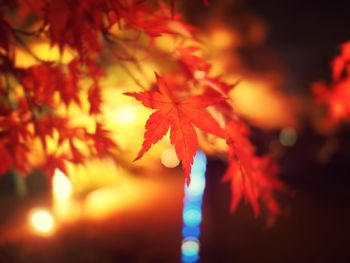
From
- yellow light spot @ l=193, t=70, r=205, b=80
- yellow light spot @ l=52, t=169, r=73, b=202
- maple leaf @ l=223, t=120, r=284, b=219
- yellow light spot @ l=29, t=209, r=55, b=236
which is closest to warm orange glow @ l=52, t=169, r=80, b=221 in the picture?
yellow light spot @ l=52, t=169, r=73, b=202

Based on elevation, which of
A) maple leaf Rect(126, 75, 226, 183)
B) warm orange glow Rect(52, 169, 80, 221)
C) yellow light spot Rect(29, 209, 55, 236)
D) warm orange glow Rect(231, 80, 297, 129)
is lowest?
maple leaf Rect(126, 75, 226, 183)

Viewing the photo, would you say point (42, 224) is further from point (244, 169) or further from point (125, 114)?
point (244, 169)

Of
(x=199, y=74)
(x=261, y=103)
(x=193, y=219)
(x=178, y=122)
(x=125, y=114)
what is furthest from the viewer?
(x=261, y=103)

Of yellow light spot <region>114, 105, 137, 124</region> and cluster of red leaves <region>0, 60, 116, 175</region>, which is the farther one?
yellow light spot <region>114, 105, 137, 124</region>

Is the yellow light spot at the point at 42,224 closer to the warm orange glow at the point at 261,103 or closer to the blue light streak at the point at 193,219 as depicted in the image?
the blue light streak at the point at 193,219

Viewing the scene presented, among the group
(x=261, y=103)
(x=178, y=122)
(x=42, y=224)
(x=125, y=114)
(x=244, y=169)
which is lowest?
(x=178, y=122)

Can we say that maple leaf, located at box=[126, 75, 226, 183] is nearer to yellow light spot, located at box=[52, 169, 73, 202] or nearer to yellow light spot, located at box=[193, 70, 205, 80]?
yellow light spot, located at box=[193, 70, 205, 80]

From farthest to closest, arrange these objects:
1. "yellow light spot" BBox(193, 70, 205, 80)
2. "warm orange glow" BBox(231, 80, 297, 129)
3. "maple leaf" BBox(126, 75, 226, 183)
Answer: "warm orange glow" BBox(231, 80, 297, 129) → "yellow light spot" BBox(193, 70, 205, 80) → "maple leaf" BBox(126, 75, 226, 183)

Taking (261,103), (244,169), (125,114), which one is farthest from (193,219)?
(261,103)

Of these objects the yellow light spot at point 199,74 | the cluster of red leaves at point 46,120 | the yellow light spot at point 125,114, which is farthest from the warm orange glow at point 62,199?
the yellow light spot at point 199,74
